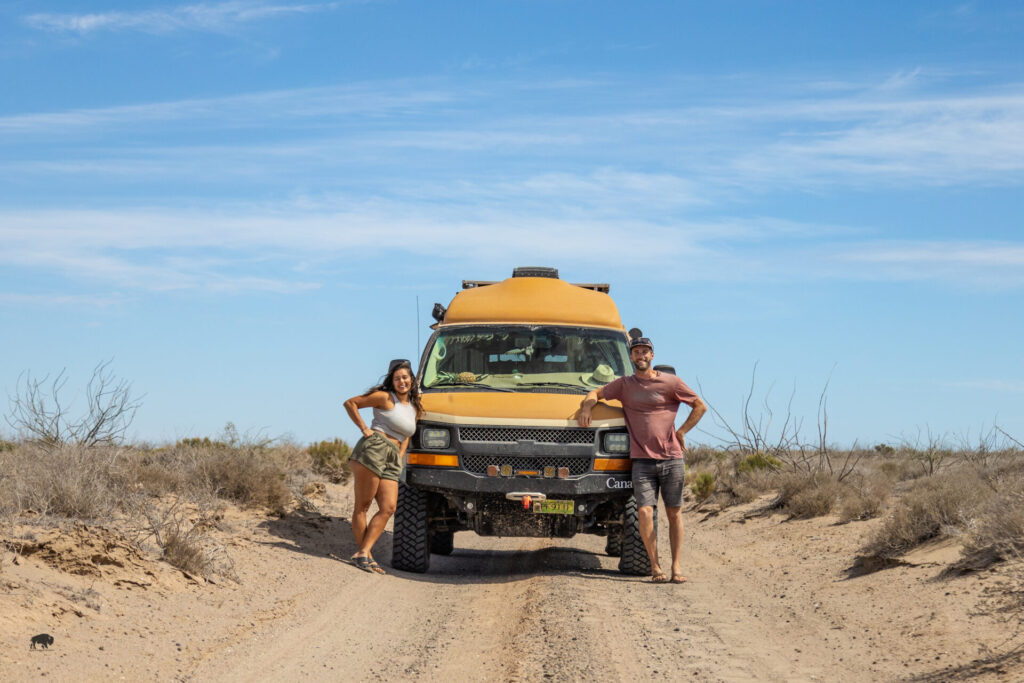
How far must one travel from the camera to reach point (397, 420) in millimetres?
10367

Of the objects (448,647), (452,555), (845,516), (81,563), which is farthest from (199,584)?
(845,516)

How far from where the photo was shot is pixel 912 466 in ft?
66.2

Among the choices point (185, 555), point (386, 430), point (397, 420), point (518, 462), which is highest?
point (397, 420)

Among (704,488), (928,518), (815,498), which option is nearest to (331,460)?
(704,488)

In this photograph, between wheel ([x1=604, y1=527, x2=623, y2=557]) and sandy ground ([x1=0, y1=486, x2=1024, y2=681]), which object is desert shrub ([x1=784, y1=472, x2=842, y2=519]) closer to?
sandy ground ([x1=0, y1=486, x2=1024, y2=681])

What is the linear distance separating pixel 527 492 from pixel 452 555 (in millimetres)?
3049

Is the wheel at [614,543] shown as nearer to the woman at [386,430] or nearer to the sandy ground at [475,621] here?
the sandy ground at [475,621]

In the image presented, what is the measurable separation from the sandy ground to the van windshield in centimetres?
214

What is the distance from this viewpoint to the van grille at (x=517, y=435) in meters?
10.2

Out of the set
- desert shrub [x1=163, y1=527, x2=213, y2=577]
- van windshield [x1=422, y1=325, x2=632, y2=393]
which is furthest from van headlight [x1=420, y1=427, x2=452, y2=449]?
desert shrub [x1=163, y1=527, x2=213, y2=577]

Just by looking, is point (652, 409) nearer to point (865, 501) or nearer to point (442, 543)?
point (442, 543)

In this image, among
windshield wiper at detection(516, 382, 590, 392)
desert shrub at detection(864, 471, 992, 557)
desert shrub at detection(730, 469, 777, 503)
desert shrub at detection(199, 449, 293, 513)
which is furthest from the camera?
desert shrub at detection(730, 469, 777, 503)

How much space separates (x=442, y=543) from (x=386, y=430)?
253 cm

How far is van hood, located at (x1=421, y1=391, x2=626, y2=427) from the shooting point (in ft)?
33.5
